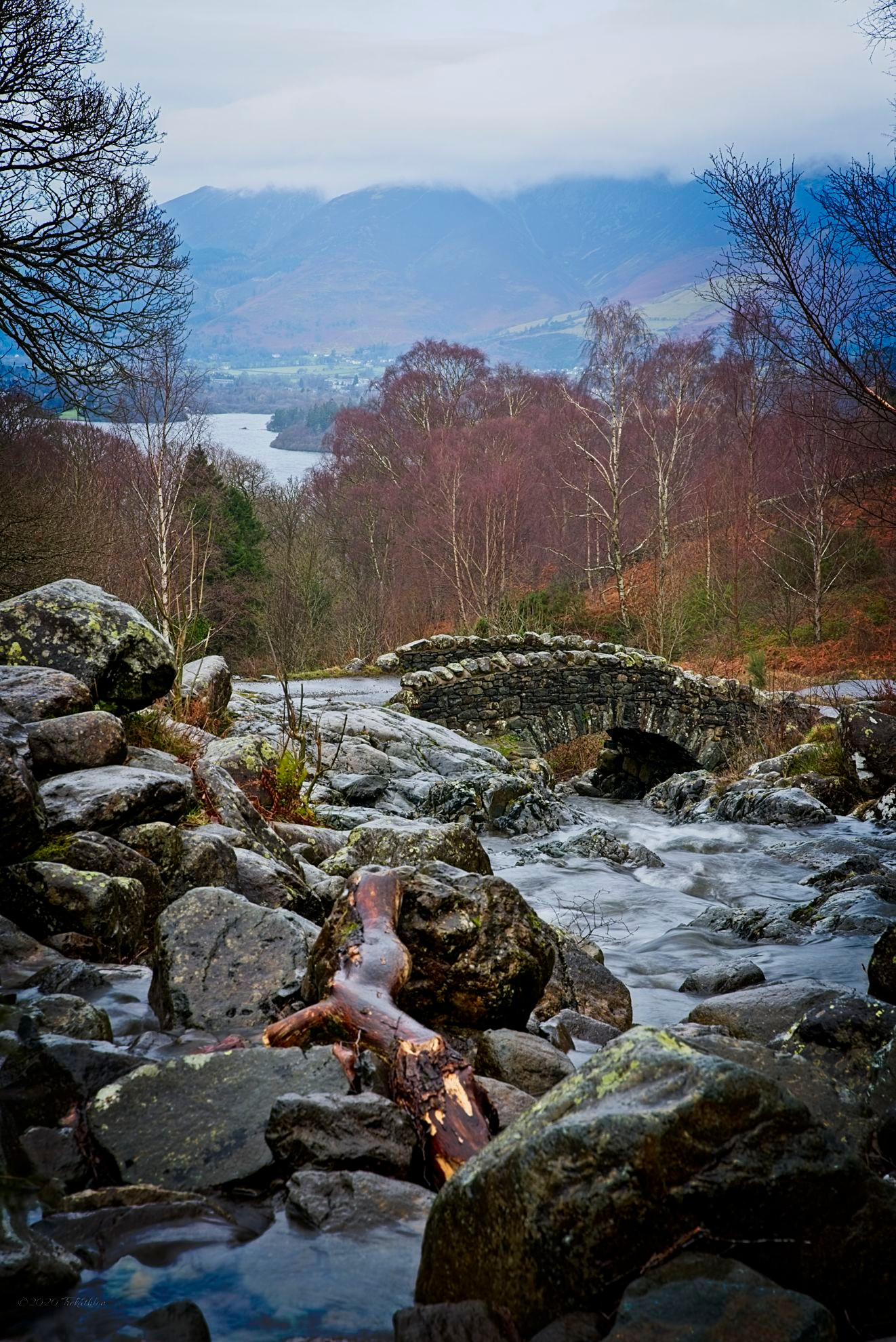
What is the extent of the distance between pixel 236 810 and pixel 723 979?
11.4ft

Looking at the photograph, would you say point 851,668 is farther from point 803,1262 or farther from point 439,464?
point 803,1262

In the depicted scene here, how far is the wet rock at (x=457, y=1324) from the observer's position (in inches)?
84.8

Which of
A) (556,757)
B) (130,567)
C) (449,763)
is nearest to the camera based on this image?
(449,763)

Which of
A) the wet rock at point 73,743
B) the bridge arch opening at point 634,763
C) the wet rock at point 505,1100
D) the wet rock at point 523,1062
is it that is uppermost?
the wet rock at point 73,743

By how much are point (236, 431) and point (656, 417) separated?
76.8 m

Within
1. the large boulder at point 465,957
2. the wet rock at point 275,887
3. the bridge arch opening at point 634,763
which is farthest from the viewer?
the bridge arch opening at point 634,763

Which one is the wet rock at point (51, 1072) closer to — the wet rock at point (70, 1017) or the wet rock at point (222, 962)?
the wet rock at point (70, 1017)

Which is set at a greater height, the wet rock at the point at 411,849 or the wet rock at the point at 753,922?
the wet rock at the point at 411,849

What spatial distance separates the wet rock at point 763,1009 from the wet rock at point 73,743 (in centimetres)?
387

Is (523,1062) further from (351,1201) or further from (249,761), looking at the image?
(249,761)

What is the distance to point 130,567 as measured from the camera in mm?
21625

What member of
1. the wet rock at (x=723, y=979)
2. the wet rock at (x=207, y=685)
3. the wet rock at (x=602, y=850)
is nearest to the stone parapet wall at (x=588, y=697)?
the wet rock at (x=602, y=850)

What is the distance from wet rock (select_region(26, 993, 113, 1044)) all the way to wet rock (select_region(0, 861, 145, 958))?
0.94 meters

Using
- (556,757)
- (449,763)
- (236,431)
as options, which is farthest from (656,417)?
(236,431)
